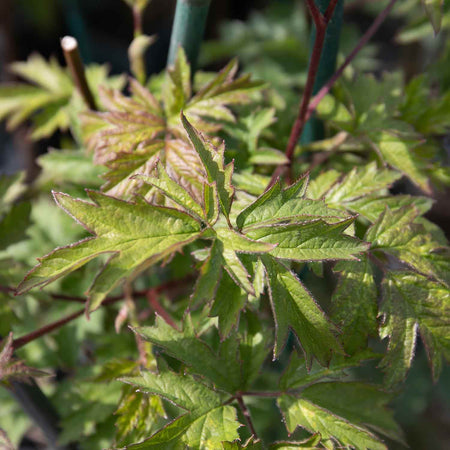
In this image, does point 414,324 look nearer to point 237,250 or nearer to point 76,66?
point 237,250

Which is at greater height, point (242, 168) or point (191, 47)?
point (191, 47)

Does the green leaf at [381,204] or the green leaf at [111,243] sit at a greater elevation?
the green leaf at [111,243]

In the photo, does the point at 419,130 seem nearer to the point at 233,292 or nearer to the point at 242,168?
the point at 242,168

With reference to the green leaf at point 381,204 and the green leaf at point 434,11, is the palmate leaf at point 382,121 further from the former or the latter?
the green leaf at point 434,11

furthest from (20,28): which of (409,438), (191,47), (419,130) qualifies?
(409,438)

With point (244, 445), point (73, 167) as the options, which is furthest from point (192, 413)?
point (73, 167)

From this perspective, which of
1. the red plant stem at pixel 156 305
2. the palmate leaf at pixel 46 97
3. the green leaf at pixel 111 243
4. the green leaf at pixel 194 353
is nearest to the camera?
the green leaf at pixel 111 243

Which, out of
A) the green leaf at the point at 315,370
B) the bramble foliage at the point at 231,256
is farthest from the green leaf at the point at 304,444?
the green leaf at the point at 315,370
